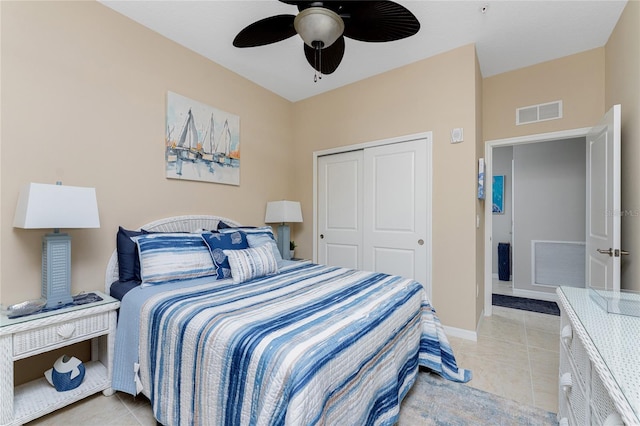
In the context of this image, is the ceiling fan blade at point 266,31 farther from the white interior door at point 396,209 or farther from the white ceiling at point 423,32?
the white interior door at point 396,209

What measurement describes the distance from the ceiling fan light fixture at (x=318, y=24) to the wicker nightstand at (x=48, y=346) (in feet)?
7.02

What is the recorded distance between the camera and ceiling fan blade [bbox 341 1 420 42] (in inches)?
62.1

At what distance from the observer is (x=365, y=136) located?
3457 mm

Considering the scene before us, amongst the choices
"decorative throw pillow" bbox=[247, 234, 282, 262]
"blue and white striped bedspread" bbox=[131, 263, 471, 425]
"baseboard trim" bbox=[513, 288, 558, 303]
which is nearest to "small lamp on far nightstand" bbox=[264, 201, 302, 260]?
"decorative throw pillow" bbox=[247, 234, 282, 262]

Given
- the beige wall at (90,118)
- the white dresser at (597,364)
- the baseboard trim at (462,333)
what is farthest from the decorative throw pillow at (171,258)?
the baseboard trim at (462,333)

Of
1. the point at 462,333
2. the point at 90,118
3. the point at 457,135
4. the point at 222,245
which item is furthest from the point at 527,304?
the point at 90,118

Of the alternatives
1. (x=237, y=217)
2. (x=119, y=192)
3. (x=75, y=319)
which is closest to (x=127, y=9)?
(x=119, y=192)

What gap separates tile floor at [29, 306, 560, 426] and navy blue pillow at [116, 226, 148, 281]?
2.61 feet

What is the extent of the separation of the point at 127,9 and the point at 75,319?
2.39 meters

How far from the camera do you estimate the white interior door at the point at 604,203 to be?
6.86 feet

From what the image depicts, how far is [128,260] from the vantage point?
2.12 metres

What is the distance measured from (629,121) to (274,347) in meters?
3.09

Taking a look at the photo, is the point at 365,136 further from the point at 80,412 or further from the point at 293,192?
the point at 80,412

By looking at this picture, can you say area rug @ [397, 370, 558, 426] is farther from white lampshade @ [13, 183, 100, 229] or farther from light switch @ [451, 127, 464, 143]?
white lampshade @ [13, 183, 100, 229]
